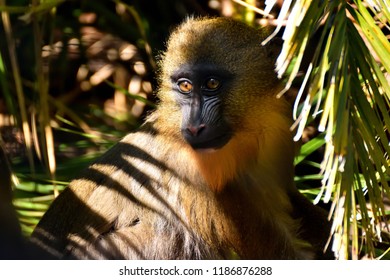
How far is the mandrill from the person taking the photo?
4.81 meters

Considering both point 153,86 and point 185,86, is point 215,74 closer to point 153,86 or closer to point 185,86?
point 185,86

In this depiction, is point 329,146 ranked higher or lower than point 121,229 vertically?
higher

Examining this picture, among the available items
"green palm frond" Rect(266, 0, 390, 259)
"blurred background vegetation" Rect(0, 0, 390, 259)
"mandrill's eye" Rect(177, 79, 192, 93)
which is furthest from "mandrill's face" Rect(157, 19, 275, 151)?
"green palm frond" Rect(266, 0, 390, 259)

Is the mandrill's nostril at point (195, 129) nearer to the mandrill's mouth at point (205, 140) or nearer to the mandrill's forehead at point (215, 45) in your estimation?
the mandrill's mouth at point (205, 140)

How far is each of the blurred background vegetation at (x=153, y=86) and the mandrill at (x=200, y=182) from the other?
296 mm

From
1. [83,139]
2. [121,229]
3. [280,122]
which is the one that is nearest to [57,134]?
[83,139]

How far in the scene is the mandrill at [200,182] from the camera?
4812 mm

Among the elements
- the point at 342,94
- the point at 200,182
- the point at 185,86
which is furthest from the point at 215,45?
the point at 342,94

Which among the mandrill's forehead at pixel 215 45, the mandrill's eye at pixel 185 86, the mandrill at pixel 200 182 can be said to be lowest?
the mandrill at pixel 200 182

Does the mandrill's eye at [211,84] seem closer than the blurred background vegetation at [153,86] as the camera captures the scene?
No

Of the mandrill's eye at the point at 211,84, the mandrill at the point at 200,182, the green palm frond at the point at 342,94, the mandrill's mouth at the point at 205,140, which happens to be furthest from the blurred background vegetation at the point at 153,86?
the mandrill's mouth at the point at 205,140
